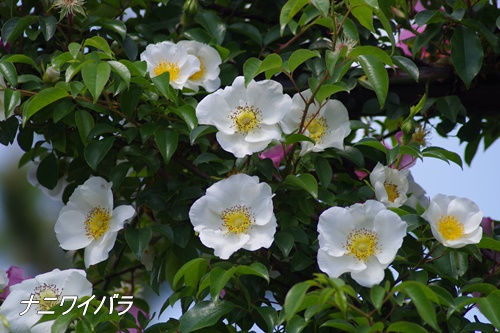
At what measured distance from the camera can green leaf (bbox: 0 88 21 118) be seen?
136cm

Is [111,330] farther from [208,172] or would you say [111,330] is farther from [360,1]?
[360,1]

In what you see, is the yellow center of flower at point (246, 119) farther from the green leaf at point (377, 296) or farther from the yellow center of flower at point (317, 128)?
the green leaf at point (377, 296)

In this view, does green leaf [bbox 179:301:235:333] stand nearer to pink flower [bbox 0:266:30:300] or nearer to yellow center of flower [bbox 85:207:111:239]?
yellow center of flower [bbox 85:207:111:239]

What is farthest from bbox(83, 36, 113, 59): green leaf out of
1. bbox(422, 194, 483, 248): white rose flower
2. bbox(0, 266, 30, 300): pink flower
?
bbox(422, 194, 483, 248): white rose flower

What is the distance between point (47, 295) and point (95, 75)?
0.34 meters

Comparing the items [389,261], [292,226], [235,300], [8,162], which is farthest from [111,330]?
[8,162]

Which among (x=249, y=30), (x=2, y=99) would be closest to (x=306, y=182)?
(x=249, y=30)

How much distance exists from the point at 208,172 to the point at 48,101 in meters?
0.29

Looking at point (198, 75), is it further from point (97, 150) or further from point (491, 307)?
point (491, 307)

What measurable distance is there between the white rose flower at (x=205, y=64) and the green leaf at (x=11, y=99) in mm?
300

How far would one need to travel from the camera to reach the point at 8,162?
3488mm

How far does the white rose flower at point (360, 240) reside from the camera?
4.03 feet

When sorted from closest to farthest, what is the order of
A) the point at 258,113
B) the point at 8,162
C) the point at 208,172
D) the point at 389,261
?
the point at 389,261, the point at 258,113, the point at 208,172, the point at 8,162

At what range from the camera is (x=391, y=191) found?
1439 millimetres
